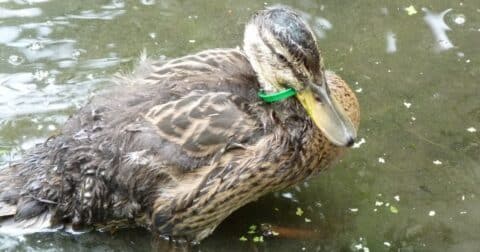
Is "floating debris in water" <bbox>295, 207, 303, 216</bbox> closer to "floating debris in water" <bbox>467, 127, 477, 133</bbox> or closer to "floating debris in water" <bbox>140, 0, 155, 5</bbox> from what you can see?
"floating debris in water" <bbox>467, 127, 477, 133</bbox>

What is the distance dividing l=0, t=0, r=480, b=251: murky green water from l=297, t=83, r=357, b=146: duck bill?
2.80ft

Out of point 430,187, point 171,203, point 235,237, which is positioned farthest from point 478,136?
point 171,203

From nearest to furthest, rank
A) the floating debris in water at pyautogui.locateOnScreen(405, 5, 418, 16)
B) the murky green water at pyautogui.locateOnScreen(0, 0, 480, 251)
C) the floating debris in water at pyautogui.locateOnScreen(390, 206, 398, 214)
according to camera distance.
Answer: the murky green water at pyautogui.locateOnScreen(0, 0, 480, 251), the floating debris in water at pyautogui.locateOnScreen(390, 206, 398, 214), the floating debris in water at pyautogui.locateOnScreen(405, 5, 418, 16)

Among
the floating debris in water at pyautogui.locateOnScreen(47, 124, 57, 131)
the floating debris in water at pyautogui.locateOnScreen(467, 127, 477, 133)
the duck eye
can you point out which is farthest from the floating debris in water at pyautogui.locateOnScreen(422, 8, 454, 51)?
the floating debris in water at pyautogui.locateOnScreen(47, 124, 57, 131)

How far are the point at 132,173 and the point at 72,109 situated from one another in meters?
1.36

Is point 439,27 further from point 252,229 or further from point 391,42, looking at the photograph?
point 252,229

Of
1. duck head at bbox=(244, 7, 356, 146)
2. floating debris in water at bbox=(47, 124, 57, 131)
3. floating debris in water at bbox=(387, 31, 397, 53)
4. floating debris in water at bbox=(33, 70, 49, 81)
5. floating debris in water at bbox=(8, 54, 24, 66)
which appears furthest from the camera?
floating debris in water at bbox=(387, 31, 397, 53)

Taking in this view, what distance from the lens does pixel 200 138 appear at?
4562 millimetres

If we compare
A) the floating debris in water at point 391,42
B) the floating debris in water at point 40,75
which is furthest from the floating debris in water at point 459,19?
the floating debris in water at point 40,75

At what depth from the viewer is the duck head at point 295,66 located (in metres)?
4.45

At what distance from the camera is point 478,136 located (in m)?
5.72

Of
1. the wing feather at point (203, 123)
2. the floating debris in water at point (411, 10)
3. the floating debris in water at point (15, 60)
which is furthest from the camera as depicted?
the floating debris in water at point (411, 10)

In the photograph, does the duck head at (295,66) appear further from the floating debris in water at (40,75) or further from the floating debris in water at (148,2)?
the floating debris in water at (148,2)

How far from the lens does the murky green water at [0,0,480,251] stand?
515 centimetres
